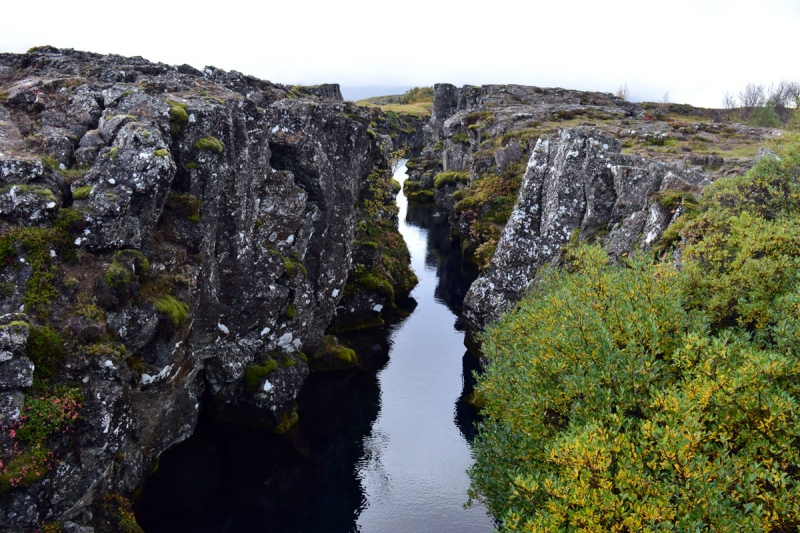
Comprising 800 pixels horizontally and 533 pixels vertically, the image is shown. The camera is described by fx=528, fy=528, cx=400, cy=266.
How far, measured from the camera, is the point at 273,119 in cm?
4294

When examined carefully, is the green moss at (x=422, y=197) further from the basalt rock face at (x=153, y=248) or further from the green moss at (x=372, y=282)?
the basalt rock face at (x=153, y=248)

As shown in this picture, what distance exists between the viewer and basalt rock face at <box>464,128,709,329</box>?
132 ft

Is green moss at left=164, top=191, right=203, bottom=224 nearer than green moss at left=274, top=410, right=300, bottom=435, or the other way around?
green moss at left=164, top=191, right=203, bottom=224

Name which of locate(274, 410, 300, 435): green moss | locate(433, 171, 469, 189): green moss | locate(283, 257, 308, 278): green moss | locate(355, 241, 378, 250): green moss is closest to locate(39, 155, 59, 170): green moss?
locate(283, 257, 308, 278): green moss

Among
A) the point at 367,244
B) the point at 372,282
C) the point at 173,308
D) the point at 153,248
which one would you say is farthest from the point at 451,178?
the point at 173,308

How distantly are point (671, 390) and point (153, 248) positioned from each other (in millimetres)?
26841

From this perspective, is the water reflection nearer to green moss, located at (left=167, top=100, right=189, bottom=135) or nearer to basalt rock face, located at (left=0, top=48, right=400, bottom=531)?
basalt rock face, located at (left=0, top=48, right=400, bottom=531)

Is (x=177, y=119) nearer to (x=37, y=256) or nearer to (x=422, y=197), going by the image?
(x=37, y=256)

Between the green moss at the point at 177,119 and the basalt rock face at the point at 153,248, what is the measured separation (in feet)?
0.28

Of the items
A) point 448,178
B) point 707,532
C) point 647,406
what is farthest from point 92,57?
point 448,178

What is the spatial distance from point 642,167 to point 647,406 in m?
33.2

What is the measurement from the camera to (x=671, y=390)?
15.0 metres

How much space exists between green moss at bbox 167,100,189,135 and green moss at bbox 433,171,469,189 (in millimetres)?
70009

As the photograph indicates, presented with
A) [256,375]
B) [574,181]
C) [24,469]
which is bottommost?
[256,375]
